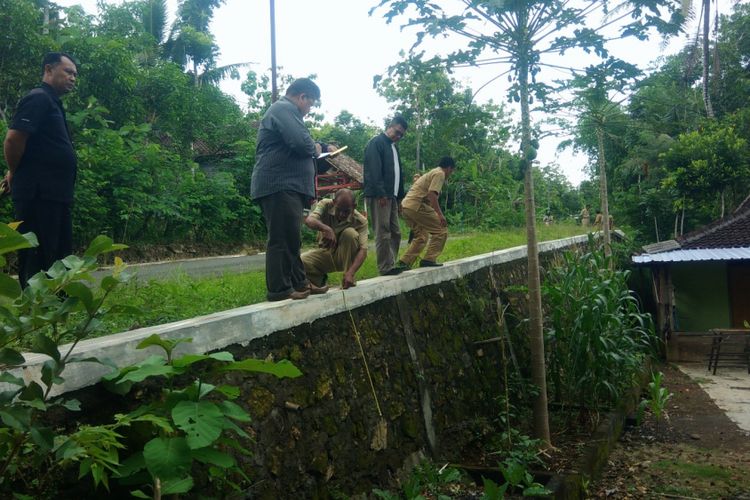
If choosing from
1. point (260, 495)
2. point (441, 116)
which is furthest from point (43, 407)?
point (441, 116)

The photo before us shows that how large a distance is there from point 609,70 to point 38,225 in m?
3.97

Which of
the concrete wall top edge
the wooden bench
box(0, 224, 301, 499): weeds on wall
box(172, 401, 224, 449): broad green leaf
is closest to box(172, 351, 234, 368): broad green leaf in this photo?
box(0, 224, 301, 499): weeds on wall

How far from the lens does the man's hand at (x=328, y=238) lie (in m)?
5.00

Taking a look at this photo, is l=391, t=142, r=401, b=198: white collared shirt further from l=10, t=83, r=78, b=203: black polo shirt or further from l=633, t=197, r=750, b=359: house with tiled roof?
l=633, t=197, r=750, b=359: house with tiled roof

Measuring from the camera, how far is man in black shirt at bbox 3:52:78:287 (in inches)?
142

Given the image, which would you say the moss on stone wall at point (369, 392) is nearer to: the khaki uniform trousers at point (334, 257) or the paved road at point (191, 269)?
the khaki uniform trousers at point (334, 257)

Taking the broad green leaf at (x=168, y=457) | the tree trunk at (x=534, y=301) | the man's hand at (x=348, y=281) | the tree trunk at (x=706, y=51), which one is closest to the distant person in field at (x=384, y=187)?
the man's hand at (x=348, y=281)

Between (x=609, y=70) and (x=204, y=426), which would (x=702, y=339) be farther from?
(x=204, y=426)

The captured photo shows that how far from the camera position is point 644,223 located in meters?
22.3

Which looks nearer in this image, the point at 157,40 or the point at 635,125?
the point at 635,125

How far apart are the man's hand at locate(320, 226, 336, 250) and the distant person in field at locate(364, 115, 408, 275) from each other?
679 mm

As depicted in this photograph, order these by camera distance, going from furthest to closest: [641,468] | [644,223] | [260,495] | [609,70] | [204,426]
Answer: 1. [644,223]
2. [641,468]
3. [609,70]
4. [260,495]
5. [204,426]

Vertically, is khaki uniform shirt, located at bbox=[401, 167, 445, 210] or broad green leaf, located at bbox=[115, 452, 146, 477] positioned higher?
khaki uniform shirt, located at bbox=[401, 167, 445, 210]

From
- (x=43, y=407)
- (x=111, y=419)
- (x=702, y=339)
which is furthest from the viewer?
(x=702, y=339)
